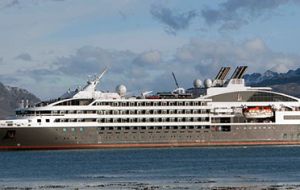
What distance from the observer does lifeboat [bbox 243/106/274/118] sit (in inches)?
5869

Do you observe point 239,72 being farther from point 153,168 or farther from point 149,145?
point 153,168

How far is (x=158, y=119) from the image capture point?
145125 millimetres

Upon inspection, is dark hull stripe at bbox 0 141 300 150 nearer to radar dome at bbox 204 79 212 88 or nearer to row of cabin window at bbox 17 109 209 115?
row of cabin window at bbox 17 109 209 115

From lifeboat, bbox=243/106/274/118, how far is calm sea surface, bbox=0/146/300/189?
5761 millimetres

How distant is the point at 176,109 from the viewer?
481ft

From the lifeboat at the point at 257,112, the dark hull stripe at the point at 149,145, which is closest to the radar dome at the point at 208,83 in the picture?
the lifeboat at the point at 257,112

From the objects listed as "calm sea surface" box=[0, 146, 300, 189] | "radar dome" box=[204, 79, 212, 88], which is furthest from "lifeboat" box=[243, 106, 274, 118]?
"radar dome" box=[204, 79, 212, 88]

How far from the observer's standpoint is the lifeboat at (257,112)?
149 meters

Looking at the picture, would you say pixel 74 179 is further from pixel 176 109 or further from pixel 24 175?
pixel 176 109

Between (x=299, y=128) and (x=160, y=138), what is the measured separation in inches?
921

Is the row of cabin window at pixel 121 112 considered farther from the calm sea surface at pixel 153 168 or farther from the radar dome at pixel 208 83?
the radar dome at pixel 208 83

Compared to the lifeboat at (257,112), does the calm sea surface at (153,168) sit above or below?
below

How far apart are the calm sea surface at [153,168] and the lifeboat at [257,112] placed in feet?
18.9

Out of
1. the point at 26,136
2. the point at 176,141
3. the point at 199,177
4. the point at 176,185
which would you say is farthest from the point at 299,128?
the point at 176,185
